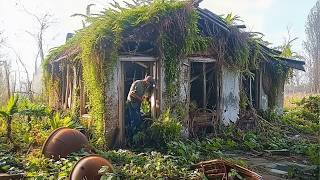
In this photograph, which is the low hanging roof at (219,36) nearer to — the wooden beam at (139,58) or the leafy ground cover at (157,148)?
the wooden beam at (139,58)

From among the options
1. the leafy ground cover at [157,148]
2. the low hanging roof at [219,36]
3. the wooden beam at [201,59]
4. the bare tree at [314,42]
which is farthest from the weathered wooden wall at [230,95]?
the bare tree at [314,42]

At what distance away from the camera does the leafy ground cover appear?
7.59 metres

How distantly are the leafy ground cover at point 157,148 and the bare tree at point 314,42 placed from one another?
37.2 meters

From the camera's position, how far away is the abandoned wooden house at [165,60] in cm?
1054

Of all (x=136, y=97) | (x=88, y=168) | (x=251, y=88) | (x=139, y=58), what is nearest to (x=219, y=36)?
(x=139, y=58)

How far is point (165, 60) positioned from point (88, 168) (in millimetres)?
5003

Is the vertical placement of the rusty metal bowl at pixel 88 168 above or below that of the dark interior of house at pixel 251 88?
below

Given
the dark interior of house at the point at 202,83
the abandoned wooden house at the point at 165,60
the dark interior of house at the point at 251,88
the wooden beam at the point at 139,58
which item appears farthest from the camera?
the dark interior of house at the point at 251,88

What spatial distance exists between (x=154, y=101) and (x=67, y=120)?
8.78 feet

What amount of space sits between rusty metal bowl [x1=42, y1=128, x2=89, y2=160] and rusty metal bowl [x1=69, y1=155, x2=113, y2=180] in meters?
1.84

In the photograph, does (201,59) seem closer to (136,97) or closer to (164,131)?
(136,97)

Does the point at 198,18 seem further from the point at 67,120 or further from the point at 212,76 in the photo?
the point at 67,120

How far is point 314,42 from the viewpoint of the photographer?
51.2m

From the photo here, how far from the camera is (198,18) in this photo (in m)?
11.7
